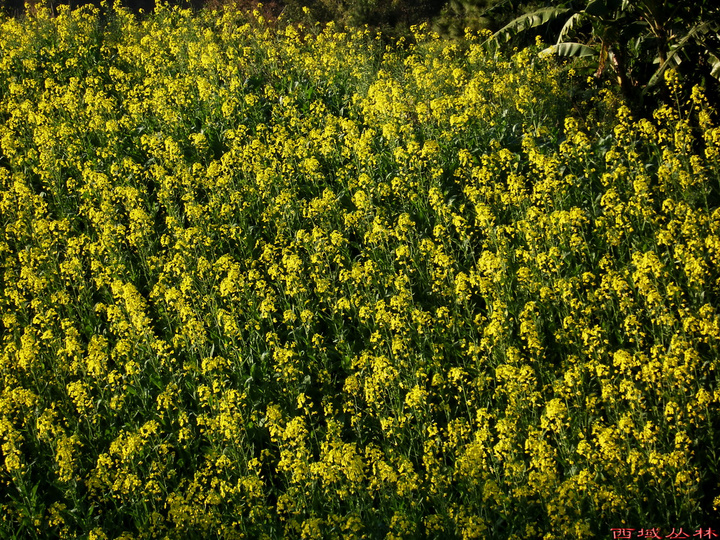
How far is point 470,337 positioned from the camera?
597 cm

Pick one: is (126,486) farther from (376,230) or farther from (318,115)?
(318,115)

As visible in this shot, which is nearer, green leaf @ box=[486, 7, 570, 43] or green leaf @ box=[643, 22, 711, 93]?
green leaf @ box=[643, 22, 711, 93]

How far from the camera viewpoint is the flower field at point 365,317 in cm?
465

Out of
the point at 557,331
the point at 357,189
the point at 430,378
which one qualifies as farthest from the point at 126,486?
the point at 357,189

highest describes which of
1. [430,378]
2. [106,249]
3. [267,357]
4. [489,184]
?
[106,249]

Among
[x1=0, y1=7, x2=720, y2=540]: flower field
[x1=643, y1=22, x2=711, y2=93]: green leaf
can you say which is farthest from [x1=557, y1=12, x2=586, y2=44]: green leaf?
[x1=643, y1=22, x2=711, y2=93]: green leaf

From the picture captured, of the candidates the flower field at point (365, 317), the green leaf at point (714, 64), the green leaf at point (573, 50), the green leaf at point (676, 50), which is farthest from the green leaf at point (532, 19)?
the green leaf at point (714, 64)

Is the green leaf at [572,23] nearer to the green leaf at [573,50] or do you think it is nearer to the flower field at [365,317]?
the green leaf at [573,50]

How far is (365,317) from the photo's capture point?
6270 mm

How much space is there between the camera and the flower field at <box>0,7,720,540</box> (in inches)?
183

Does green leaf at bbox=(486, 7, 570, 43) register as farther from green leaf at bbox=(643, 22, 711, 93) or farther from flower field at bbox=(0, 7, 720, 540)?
green leaf at bbox=(643, 22, 711, 93)

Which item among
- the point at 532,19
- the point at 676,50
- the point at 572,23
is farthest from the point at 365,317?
the point at 532,19

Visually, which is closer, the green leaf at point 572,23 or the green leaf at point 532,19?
the green leaf at point 572,23

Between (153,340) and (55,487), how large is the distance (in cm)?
148
